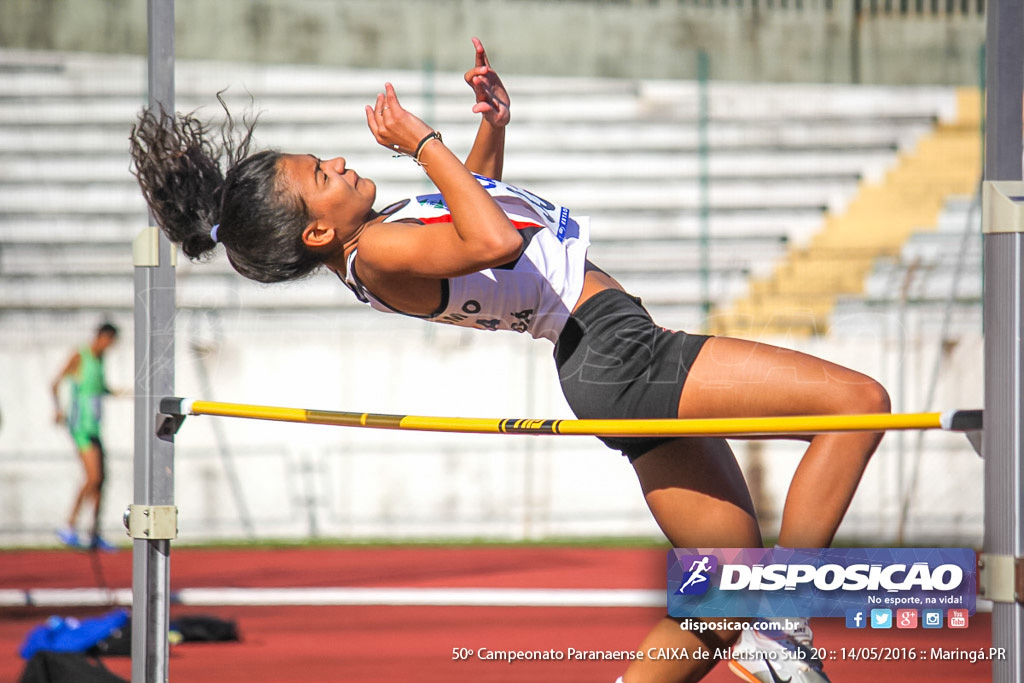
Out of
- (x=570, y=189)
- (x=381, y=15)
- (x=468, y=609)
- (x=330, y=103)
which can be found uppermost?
(x=381, y=15)

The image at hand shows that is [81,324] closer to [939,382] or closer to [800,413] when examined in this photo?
[939,382]

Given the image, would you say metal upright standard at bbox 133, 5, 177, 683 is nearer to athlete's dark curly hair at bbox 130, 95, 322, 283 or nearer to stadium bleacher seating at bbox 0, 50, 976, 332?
athlete's dark curly hair at bbox 130, 95, 322, 283

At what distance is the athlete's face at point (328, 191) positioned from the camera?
1933 mm

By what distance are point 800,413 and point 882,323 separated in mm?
4311

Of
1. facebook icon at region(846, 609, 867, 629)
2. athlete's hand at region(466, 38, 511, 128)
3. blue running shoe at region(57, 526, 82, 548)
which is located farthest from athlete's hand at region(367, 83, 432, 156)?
blue running shoe at region(57, 526, 82, 548)

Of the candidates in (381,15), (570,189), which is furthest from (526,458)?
(381,15)

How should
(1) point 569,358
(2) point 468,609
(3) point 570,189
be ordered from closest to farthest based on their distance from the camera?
1. (1) point 569,358
2. (2) point 468,609
3. (3) point 570,189

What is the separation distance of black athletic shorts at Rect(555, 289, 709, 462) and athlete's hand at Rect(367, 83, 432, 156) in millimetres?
413

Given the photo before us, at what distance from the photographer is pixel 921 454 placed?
6.27 meters

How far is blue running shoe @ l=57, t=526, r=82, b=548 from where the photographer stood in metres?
6.12

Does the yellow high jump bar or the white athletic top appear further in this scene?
the white athletic top

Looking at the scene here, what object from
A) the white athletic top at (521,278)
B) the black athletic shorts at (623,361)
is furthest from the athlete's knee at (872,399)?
the white athletic top at (521,278)

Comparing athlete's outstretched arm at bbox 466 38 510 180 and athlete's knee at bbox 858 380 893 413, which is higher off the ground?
athlete's outstretched arm at bbox 466 38 510 180

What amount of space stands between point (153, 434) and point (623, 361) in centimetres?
109
